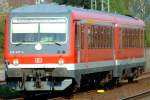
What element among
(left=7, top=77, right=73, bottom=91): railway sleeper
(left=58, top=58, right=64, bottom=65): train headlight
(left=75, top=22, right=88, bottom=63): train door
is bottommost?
(left=7, top=77, right=73, bottom=91): railway sleeper

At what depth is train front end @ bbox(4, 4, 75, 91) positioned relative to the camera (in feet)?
63.3

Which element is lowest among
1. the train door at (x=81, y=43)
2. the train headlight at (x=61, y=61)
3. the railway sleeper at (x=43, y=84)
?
the railway sleeper at (x=43, y=84)

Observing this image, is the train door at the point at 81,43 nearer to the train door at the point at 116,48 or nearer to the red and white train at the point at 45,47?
the red and white train at the point at 45,47

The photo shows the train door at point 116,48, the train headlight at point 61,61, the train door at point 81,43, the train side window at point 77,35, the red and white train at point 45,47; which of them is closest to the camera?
the train headlight at point 61,61

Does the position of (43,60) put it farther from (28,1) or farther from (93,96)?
(28,1)

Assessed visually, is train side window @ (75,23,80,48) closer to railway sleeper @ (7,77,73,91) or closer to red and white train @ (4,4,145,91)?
red and white train @ (4,4,145,91)

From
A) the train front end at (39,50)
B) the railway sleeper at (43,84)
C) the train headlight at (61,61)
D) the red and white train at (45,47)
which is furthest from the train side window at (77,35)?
the railway sleeper at (43,84)

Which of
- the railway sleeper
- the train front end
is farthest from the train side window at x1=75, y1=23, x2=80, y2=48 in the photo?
the railway sleeper

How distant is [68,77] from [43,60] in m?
0.92

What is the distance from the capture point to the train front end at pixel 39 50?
1930 centimetres

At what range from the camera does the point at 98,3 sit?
3191 inches

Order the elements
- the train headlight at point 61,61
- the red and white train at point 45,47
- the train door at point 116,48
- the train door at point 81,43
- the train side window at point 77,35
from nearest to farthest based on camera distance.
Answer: the train headlight at point 61,61
the red and white train at point 45,47
the train side window at point 77,35
the train door at point 81,43
the train door at point 116,48

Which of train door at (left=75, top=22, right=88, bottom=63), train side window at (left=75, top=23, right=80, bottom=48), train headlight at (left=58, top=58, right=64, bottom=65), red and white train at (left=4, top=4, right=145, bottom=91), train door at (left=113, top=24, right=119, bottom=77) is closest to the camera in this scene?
train headlight at (left=58, top=58, right=64, bottom=65)

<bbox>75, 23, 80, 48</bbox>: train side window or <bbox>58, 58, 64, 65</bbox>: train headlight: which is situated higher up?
<bbox>75, 23, 80, 48</bbox>: train side window
